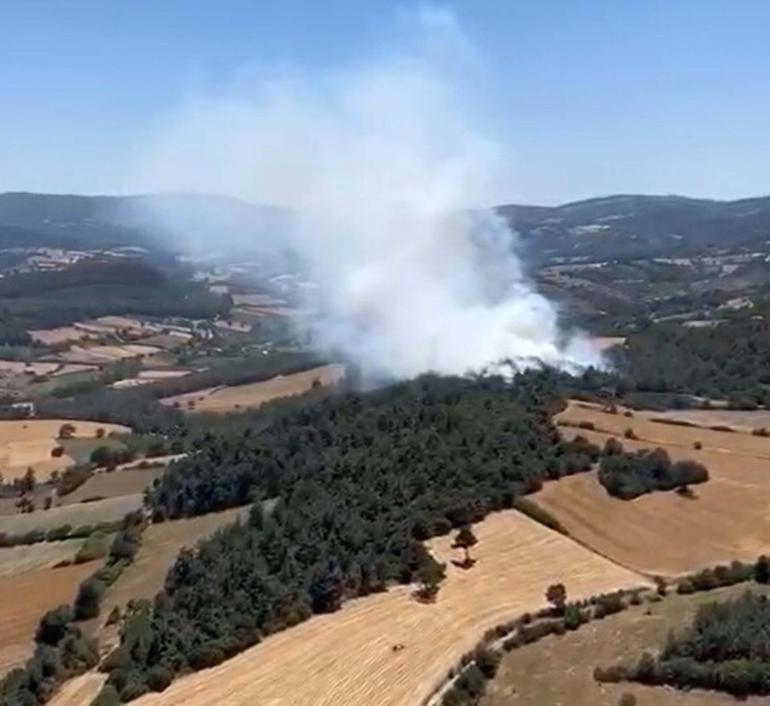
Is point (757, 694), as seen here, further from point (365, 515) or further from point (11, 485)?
point (11, 485)

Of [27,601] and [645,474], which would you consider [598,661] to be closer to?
[645,474]

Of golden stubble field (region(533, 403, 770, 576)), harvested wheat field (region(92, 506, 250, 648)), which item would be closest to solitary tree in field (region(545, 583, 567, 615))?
golden stubble field (region(533, 403, 770, 576))

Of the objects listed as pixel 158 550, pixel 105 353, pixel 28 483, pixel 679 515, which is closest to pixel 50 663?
pixel 158 550

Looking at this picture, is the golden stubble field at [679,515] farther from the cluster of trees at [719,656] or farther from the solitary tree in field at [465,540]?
the cluster of trees at [719,656]

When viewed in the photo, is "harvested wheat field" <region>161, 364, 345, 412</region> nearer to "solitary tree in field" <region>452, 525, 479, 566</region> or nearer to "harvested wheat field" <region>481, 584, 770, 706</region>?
"solitary tree in field" <region>452, 525, 479, 566</region>

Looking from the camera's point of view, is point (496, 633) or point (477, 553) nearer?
point (496, 633)

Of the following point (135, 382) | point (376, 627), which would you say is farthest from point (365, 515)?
point (135, 382)
